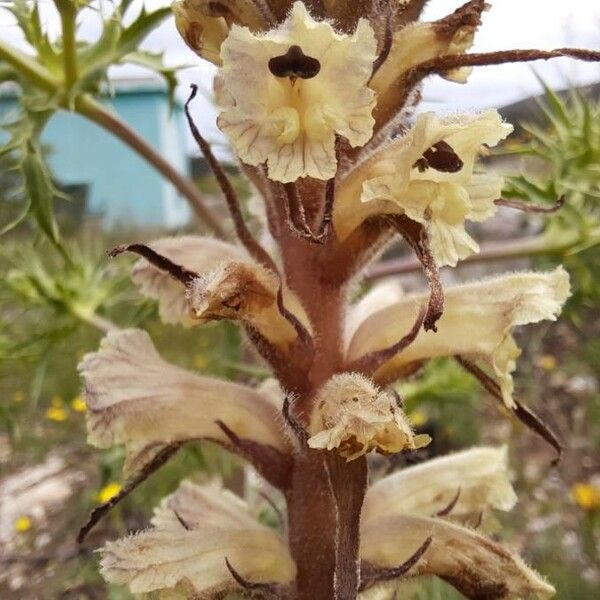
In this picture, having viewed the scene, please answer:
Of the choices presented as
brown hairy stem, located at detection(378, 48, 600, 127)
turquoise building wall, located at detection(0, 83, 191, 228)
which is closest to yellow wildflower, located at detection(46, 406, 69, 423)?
brown hairy stem, located at detection(378, 48, 600, 127)

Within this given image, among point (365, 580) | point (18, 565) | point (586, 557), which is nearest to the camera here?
point (365, 580)

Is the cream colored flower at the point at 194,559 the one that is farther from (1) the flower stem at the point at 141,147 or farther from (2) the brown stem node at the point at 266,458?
(1) the flower stem at the point at 141,147

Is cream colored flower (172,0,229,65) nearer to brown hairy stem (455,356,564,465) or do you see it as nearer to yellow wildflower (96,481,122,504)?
brown hairy stem (455,356,564,465)

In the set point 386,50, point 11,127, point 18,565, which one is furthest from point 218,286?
point 18,565

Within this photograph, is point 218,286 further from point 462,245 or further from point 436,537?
point 436,537

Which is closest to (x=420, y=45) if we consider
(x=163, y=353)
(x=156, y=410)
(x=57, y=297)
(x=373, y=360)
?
(x=373, y=360)

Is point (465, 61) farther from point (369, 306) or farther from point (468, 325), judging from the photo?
point (369, 306)
